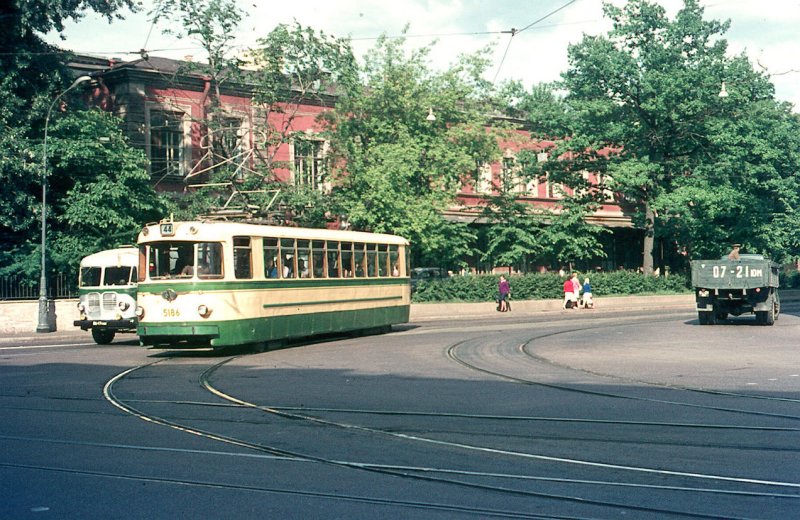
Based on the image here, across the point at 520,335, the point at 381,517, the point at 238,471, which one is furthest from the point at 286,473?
the point at 520,335

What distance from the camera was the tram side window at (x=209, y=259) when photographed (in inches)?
787

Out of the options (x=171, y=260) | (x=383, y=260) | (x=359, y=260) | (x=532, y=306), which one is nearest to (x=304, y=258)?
(x=359, y=260)

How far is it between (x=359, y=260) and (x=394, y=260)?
8.34 feet

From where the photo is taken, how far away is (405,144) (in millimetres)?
39812

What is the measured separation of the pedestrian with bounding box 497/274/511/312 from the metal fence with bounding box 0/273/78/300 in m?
18.1

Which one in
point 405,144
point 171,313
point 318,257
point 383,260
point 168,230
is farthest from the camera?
point 405,144

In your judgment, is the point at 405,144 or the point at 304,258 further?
the point at 405,144

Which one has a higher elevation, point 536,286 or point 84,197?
point 84,197

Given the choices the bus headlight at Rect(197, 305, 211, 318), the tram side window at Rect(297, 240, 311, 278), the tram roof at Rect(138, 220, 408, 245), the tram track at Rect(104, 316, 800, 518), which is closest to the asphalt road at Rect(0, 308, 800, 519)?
the tram track at Rect(104, 316, 800, 518)

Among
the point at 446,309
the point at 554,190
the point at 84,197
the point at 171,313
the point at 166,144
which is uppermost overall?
the point at 166,144

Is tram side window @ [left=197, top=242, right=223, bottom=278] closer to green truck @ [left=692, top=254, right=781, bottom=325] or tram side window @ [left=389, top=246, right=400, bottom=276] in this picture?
tram side window @ [left=389, top=246, right=400, bottom=276]

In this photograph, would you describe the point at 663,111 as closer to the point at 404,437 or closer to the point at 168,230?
the point at 168,230

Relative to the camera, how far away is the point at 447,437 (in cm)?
980

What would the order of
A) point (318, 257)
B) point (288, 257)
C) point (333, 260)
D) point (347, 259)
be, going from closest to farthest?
1. point (288, 257)
2. point (318, 257)
3. point (333, 260)
4. point (347, 259)
